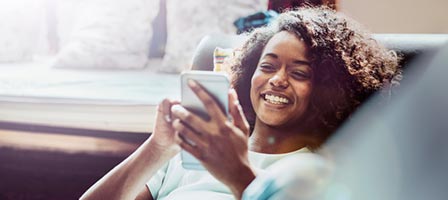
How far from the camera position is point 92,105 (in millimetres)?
1078

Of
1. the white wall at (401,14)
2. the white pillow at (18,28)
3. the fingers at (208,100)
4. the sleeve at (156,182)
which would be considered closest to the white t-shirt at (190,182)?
the sleeve at (156,182)

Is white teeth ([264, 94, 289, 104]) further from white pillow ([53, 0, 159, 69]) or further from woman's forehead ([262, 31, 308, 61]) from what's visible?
white pillow ([53, 0, 159, 69])

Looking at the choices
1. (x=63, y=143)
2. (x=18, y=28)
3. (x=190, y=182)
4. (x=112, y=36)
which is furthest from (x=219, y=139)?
(x=18, y=28)

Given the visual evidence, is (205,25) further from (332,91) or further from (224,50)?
(332,91)

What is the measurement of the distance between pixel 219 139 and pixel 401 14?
30.2 inches

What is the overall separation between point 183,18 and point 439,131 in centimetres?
91

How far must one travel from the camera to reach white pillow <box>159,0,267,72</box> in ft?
4.92

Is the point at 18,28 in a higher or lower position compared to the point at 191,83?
lower

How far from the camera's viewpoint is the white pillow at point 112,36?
1.55m

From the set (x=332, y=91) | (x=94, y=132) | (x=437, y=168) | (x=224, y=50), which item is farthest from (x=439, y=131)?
(x=94, y=132)

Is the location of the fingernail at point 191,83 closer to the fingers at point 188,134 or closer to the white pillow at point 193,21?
the fingers at point 188,134

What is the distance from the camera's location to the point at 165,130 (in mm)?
778

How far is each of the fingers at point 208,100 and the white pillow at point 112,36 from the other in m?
0.89

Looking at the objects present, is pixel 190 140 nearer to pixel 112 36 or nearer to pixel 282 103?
pixel 282 103
